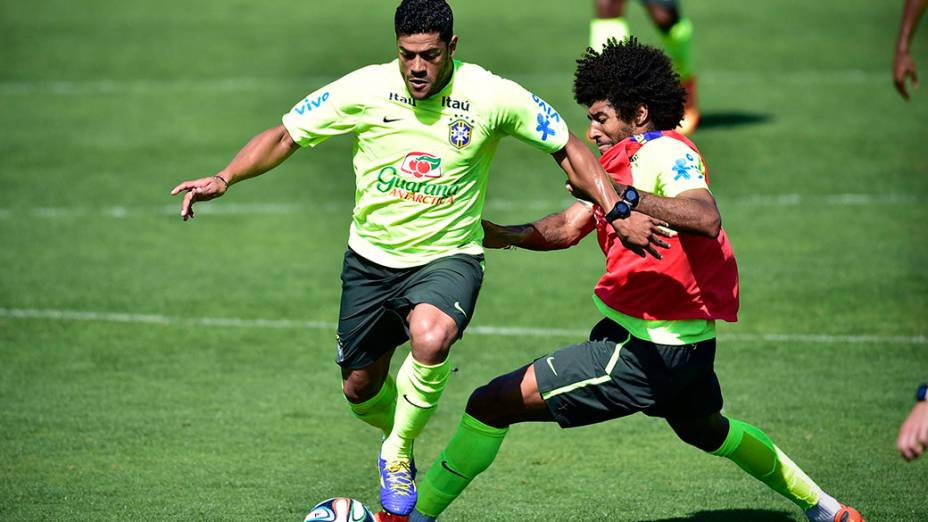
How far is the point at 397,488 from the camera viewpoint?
258 inches

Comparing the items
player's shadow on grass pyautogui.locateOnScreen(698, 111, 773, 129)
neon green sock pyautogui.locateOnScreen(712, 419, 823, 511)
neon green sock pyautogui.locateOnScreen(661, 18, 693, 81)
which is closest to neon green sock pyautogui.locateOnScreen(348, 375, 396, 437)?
neon green sock pyautogui.locateOnScreen(712, 419, 823, 511)

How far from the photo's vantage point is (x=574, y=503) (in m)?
7.59

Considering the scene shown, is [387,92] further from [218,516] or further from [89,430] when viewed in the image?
[89,430]

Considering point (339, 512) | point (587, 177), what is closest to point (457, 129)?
point (587, 177)

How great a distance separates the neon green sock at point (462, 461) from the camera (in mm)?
6660

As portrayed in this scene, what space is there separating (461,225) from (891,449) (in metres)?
3.46

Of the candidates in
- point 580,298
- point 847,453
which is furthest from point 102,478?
point 580,298

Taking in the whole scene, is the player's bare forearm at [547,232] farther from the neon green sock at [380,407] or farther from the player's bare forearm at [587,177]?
the neon green sock at [380,407]

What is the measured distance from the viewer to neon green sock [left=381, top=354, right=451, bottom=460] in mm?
6598

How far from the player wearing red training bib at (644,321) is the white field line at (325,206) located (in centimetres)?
842

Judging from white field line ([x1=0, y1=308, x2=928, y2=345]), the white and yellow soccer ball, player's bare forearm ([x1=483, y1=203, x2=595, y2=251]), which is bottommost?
white field line ([x1=0, y1=308, x2=928, y2=345])

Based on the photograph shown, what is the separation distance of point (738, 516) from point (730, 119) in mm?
12064

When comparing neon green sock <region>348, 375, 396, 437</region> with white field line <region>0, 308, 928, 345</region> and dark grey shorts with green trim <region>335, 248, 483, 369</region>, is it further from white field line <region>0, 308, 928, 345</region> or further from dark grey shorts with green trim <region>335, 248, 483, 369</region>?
white field line <region>0, 308, 928, 345</region>

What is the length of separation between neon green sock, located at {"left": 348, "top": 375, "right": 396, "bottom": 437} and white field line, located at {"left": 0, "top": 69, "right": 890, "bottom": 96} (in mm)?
12924
